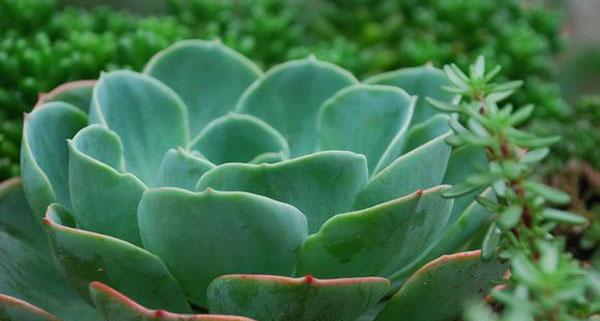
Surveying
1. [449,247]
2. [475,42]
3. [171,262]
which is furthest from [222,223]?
[475,42]

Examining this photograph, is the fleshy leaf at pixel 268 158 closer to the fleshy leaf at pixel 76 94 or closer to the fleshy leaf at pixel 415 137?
the fleshy leaf at pixel 415 137

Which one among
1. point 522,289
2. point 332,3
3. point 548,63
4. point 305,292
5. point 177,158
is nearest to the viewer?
point 522,289

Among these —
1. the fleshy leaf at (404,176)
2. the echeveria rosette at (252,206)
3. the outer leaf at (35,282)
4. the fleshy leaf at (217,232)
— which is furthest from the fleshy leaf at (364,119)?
the outer leaf at (35,282)

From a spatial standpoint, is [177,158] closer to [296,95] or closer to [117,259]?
[117,259]

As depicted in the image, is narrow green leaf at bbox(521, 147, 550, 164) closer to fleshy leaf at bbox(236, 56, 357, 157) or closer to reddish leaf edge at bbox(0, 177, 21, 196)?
fleshy leaf at bbox(236, 56, 357, 157)

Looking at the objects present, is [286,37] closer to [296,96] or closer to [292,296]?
[296,96]

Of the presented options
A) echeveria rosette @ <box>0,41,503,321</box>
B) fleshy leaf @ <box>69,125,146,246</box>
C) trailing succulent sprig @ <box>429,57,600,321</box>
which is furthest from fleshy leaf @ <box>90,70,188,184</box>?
trailing succulent sprig @ <box>429,57,600,321</box>

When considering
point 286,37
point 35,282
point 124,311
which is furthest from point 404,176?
point 286,37

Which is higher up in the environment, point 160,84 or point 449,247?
point 160,84
